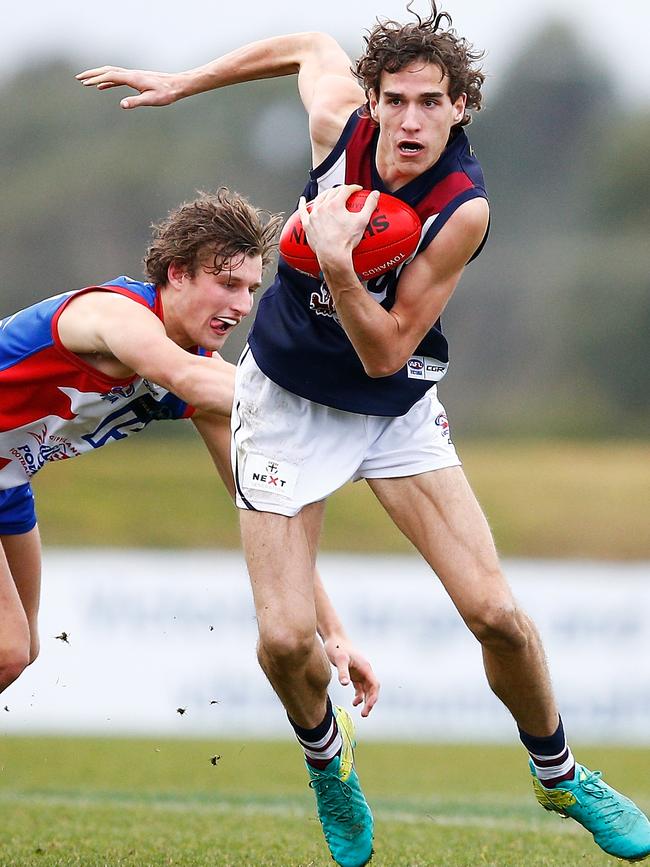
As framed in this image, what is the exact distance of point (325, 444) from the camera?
4.68 meters

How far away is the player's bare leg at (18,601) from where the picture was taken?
5.05m

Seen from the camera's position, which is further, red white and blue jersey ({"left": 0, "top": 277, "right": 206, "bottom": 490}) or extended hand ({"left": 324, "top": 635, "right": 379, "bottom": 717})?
extended hand ({"left": 324, "top": 635, "right": 379, "bottom": 717})

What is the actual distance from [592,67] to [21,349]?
2972cm

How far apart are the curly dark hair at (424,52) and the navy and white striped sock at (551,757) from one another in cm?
207

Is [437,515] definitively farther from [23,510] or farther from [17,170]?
[17,170]

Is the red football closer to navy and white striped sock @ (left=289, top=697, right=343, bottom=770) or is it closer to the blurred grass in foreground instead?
navy and white striped sock @ (left=289, top=697, right=343, bottom=770)

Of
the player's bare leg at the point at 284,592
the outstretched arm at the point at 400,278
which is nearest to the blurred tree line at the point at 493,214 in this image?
the player's bare leg at the point at 284,592

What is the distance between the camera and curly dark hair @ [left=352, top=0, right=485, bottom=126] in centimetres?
427

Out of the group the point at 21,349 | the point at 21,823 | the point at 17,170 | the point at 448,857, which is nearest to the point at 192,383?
the point at 21,349

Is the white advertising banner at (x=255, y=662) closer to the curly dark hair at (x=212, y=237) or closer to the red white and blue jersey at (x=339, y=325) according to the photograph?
the curly dark hair at (x=212, y=237)

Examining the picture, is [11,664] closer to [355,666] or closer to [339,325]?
[355,666]

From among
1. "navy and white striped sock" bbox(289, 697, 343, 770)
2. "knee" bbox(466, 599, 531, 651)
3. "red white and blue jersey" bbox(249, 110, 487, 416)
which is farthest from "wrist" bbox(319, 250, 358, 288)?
"navy and white striped sock" bbox(289, 697, 343, 770)

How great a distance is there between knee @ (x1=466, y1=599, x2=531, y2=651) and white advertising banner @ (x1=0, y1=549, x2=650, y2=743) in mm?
6575

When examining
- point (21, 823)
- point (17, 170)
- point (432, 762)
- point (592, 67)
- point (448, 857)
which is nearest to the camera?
point (448, 857)
